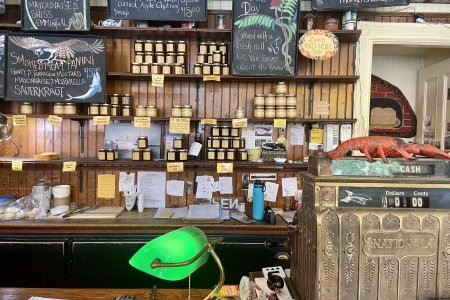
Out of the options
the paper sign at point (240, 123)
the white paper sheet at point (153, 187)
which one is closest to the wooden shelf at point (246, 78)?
the paper sign at point (240, 123)

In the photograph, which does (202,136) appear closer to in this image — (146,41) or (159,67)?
(159,67)

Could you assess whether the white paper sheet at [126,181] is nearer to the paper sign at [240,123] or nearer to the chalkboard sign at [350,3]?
the paper sign at [240,123]

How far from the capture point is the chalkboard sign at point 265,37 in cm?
275

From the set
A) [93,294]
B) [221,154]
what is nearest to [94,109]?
[221,154]

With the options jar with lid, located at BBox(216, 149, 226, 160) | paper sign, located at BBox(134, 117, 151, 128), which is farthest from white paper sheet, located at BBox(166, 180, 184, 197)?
paper sign, located at BBox(134, 117, 151, 128)

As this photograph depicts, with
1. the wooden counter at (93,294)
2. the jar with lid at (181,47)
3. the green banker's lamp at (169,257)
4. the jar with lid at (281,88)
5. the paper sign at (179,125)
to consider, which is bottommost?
the wooden counter at (93,294)

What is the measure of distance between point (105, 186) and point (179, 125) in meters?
0.95

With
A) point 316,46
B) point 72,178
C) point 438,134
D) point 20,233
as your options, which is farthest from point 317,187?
point 438,134

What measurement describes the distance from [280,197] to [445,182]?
2.23 m

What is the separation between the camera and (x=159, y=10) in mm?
2740

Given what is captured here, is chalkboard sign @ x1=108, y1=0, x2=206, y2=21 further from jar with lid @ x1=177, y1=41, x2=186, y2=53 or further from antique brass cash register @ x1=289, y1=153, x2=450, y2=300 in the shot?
antique brass cash register @ x1=289, y1=153, x2=450, y2=300

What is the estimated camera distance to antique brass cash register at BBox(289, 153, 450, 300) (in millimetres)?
881

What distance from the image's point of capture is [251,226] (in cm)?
252

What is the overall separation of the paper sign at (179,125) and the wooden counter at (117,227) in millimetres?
753
